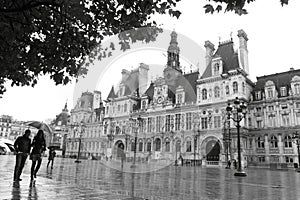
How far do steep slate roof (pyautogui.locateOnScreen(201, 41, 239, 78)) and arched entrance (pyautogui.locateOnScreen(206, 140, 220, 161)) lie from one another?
11866 millimetres

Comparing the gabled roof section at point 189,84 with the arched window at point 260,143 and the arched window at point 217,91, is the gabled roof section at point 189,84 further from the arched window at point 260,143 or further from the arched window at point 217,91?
the arched window at point 260,143

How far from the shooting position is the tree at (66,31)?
5.88 m

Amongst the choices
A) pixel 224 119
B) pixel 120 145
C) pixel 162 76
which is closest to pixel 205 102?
pixel 224 119

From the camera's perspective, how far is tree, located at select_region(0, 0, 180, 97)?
5876 millimetres

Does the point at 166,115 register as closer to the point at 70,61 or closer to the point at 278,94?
the point at 278,94

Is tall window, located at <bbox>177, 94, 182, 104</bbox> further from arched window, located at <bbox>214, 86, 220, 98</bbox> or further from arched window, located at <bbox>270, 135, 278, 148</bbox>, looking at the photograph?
arched window, located at <bbox>270, 135, 278, 148</bbox>

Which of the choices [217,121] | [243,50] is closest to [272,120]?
[217,121]

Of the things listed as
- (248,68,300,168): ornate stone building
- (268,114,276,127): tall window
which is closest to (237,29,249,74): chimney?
(248,68,300,168): ornate stone building

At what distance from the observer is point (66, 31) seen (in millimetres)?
7168

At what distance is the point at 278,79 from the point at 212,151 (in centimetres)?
1581

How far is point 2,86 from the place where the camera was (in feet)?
32.7

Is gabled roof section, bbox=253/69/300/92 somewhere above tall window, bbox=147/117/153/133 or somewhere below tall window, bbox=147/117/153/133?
above

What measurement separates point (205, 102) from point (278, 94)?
36.2 ft

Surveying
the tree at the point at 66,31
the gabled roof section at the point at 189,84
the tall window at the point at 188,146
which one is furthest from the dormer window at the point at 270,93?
the tree at the point at 66,31
